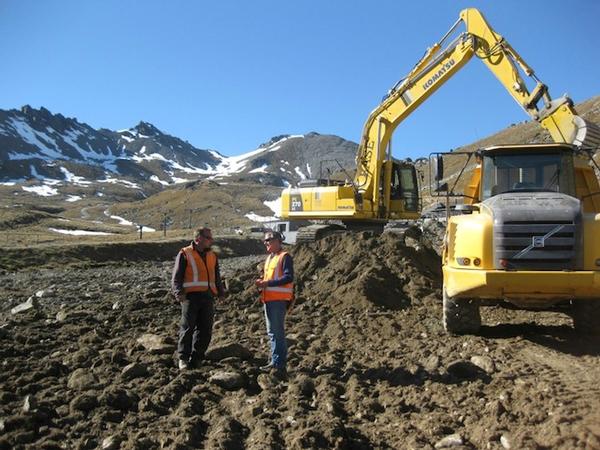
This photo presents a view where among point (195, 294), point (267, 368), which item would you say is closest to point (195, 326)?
point (195, 294)

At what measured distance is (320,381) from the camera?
6.48 meters

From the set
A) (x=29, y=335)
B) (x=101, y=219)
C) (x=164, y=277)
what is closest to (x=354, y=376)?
(x=29, y=335)

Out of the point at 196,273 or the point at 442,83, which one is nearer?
the point at 196,273

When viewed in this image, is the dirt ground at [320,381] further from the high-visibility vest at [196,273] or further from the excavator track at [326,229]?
the excavator track at [326,229]

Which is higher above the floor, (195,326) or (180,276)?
(180,276)

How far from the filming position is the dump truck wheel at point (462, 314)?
793 centimetres

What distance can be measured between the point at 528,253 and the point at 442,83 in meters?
8.67

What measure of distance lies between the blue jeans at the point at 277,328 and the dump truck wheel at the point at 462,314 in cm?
255

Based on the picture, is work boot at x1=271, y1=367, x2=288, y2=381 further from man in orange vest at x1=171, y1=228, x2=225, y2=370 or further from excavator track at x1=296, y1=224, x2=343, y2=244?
excavator track at x1=296, y1=224, x2=343, y2=244

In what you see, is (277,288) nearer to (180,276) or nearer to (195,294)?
(195,294)

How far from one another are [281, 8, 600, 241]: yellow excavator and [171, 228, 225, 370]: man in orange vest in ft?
28.1

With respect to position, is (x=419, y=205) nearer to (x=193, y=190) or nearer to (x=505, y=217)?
(x=505, y=217)

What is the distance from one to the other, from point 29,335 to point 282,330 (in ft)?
15.5

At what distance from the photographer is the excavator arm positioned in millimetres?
11250
